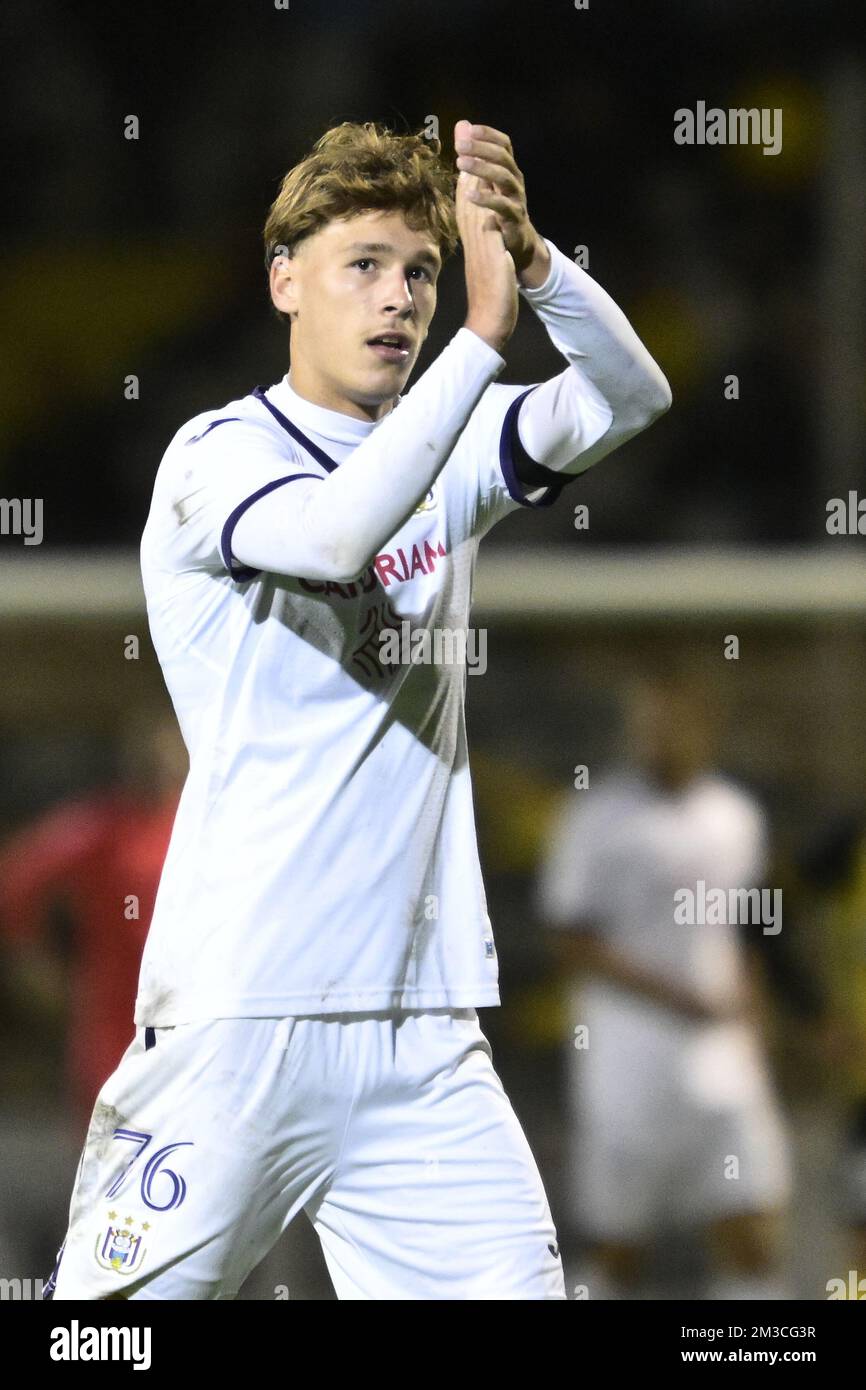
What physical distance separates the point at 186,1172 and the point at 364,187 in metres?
0.92

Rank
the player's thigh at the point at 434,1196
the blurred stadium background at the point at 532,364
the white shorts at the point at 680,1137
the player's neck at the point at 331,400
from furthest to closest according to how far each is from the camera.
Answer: the blurred stadium background at the point at 532,364
the white shorts at the point at 680,1137
the player's neck at the point at 331,400
the player's thigh at the point at 434,1196

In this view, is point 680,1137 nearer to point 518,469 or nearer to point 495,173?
point 518,469

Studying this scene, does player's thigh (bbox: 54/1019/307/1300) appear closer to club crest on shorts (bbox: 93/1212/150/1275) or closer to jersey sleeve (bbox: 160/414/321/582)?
club crest on shorts (bbox: 93/1212/150/1275)

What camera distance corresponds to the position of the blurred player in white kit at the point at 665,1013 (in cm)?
322

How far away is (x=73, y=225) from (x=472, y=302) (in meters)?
4.36

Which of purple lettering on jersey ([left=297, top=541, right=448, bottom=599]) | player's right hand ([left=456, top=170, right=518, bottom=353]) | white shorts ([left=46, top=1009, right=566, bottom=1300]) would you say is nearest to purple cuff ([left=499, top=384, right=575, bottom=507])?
purple lettering on jersey ([left=297, top=541, right=448, bottom=599])

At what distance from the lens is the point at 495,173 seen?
1.55m

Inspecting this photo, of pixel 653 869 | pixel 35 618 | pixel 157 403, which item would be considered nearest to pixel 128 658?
pixel 35 618

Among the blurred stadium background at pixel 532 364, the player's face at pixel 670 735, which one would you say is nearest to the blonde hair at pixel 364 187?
the player's face at pixel 670 735

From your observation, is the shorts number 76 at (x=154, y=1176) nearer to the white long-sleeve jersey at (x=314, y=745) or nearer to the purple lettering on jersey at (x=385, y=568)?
the white long-sleeve jersey at (x=314, y=745)

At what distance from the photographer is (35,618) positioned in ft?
12.8

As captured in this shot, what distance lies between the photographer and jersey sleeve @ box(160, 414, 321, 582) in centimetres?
160

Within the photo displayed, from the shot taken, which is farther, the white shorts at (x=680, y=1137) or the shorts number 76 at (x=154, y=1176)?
the white shorts at (x=680, y=1137)

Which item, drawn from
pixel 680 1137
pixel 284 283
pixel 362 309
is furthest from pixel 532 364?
pixel 362 309
